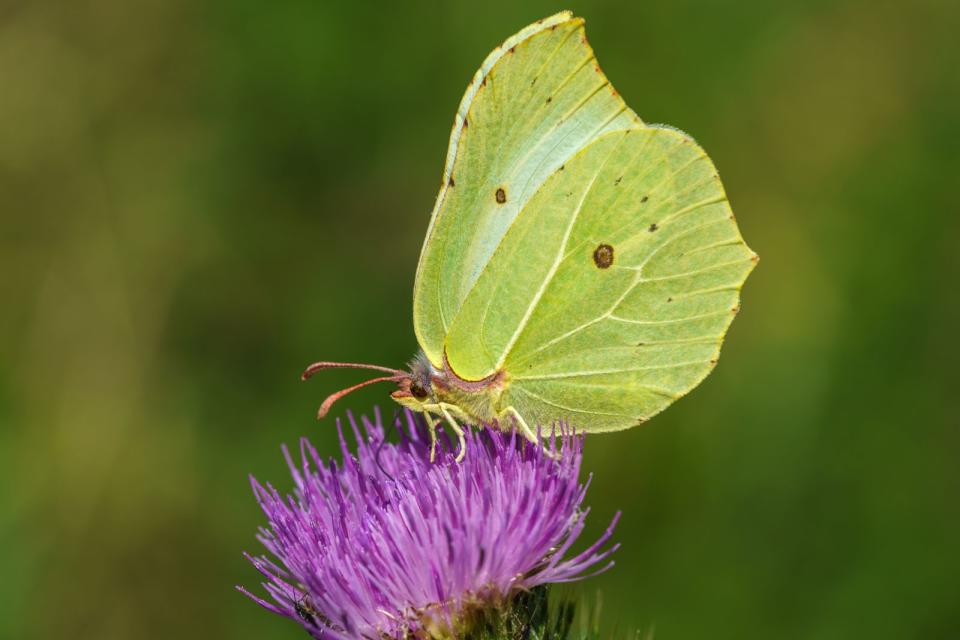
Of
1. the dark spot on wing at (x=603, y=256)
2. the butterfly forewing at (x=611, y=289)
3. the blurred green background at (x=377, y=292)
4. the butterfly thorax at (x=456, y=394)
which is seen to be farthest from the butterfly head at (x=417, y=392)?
the blurred green background at (x=377, y=292)

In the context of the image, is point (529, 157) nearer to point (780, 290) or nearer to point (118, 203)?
point (780, 290)

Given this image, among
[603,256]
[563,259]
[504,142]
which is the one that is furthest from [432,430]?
[504,142]

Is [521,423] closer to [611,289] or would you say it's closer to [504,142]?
[611,289]

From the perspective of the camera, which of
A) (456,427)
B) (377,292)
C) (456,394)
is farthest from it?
(377,292)

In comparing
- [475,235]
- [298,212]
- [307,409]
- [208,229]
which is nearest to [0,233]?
[208,229]

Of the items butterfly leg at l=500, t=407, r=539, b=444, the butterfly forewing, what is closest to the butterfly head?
the butterfly forewing

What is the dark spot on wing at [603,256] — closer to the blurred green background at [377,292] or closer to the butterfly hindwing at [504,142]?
the butterfly hindwing at [504,142]
